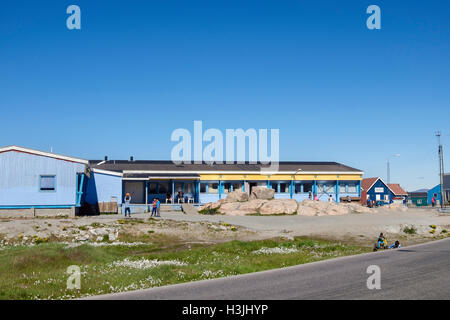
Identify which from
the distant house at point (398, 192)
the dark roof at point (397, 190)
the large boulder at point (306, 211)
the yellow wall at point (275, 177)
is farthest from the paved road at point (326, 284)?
the dark roof at point (397, 190)

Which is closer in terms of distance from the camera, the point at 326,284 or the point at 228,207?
the point at 326,284

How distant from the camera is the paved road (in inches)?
373

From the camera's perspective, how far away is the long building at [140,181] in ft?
112

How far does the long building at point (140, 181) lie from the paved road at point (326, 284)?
2626cm

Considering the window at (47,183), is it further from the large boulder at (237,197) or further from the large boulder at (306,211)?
the large boulder at (306,211)

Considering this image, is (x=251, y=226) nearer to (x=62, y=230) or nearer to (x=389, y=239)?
(x=389, y=239)

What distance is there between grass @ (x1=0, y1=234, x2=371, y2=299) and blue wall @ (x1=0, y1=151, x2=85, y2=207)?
1538 centimetres

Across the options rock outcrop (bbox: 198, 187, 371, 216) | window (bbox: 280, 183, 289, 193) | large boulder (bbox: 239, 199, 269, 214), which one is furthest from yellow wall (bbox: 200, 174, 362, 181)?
large boulder (bbox: 239, 199, 269, 214)

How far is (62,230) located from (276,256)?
47.8 feet

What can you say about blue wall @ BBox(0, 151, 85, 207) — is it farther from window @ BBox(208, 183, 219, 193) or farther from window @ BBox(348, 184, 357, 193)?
window @ BBox(348, 184, 357, 193)

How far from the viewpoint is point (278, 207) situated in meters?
41.9

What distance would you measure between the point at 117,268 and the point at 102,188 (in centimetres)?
2739

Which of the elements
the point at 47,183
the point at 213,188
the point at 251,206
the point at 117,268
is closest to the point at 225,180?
the point at 213,188

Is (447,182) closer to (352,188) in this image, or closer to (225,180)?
(352,188)
